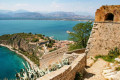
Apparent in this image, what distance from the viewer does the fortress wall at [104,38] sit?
11.1 metres

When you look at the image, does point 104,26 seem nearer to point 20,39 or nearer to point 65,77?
point 65,77

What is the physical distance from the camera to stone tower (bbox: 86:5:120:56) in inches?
435

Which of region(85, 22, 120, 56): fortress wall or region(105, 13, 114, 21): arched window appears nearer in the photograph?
region(85, 22, 120, 56): fortress wall

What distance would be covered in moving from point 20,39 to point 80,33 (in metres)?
76.3

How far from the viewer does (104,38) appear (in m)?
11.9

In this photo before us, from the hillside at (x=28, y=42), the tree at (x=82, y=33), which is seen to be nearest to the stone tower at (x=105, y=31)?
the tree at (x=82, y=33)

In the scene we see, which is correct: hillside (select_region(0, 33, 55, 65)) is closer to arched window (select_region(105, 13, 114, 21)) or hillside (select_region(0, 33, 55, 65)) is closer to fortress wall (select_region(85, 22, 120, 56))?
fortress wall (select_region(85, 22, 120, 56))

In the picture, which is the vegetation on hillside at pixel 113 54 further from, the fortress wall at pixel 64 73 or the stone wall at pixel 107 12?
the fortress wall at pixel 64 73

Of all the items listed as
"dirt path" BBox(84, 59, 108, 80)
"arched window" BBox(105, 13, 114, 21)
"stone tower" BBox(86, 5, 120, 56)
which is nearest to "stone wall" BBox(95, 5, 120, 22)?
"stone tower" BBox(86, 5, 120, 56)

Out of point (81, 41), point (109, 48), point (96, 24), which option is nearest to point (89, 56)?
point (109, 48)

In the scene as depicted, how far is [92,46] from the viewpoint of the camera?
1255cm

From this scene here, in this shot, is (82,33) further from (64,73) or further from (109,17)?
(64,73)

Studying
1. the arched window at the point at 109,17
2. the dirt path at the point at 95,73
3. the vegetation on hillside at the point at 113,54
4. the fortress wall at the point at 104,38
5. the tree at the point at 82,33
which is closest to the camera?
the dirt path at the point at 95,73

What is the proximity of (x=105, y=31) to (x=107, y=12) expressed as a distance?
187 centimetres
